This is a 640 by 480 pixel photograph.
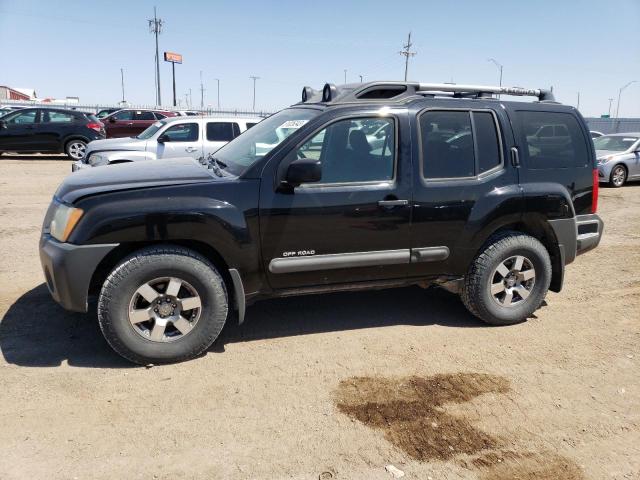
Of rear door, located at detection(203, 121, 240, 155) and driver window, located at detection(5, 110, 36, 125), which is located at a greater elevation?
driver window, located at detection(5, 110, 36, 125)

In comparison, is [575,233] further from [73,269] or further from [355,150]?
[73,269]

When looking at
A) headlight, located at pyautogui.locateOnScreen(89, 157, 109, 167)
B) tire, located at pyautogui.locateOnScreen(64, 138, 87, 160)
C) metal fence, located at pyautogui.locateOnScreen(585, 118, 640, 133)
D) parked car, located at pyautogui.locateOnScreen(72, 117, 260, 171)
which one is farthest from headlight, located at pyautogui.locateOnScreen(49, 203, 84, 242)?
metal fence, located at pyautogui.locateOnScreen(585, 118, 640, 133)

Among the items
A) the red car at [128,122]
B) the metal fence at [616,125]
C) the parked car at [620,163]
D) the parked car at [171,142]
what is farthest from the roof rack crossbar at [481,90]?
the metal fence at [616,125]

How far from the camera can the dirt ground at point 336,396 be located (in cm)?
282

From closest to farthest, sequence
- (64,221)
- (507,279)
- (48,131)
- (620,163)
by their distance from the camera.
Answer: (64,221)
(507,279)
(620,163)
(48,131)

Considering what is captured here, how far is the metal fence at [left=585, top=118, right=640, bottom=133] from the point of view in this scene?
41594 mm

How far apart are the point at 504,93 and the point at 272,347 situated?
3171mm

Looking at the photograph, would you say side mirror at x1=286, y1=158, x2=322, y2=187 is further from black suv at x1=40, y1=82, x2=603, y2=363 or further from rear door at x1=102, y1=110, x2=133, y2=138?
rear door at x1=102, y1=110, x2=133, y2=138

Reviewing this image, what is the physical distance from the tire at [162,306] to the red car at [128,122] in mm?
19437

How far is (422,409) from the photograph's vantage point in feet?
11.0

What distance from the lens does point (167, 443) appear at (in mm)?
2936

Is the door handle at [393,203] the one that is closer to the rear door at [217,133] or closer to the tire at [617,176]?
the rear door at [217,133]

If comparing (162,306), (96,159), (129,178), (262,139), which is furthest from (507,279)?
(96,159)

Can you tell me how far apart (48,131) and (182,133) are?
29.0 ft
